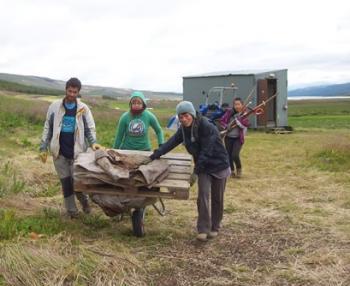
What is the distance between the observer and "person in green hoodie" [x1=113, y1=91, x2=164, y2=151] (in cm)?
650

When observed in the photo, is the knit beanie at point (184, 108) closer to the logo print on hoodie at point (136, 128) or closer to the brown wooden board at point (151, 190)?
the brown wooden board at point (151, 190)

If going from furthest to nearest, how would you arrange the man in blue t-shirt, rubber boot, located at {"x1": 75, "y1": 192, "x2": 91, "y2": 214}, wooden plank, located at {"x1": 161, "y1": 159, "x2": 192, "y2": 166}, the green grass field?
rubber boot, located at {"x1": 75, "y1": 192, "x2": 91, "y2": 214} < the man in blue t-shirt < wooden plank, located at {"x1": 161, "y1": 159, "x2": 192, "y2": 166} < the green grass field

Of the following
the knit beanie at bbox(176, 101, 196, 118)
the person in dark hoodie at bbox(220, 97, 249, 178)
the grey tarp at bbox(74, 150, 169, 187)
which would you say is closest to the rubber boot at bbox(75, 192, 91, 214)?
the grey tarp at bbox(74, 150, 169, 187)

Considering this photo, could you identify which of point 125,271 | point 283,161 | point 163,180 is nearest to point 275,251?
point 163,180

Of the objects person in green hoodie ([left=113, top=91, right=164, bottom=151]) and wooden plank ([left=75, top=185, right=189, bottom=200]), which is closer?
wooden plank ([left=75, top=185, right=189, bottom=200])

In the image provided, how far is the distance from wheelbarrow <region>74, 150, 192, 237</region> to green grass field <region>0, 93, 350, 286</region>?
0.33 metres

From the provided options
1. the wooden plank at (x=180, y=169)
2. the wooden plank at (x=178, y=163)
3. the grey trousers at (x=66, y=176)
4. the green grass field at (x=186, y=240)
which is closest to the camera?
the green grass field at (x=186, y=240)

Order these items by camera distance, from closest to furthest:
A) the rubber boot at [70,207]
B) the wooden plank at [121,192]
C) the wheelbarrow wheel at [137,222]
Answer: the wooden plank at [121,192]
the wheelbarrow wheel at [137,222]
the rubber boot at [70,207]

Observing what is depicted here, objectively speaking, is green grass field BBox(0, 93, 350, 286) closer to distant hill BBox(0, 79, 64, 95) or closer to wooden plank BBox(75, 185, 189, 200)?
wooden plank BBox(75, 185, 189, 200)

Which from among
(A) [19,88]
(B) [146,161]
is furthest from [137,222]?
(A) [19,88]

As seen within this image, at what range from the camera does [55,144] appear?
6504mm

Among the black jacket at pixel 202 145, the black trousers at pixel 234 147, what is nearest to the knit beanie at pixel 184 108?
the black jacket at pixel 202 145

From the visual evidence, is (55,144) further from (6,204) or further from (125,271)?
(125,271)

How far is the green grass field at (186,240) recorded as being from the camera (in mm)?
4824
